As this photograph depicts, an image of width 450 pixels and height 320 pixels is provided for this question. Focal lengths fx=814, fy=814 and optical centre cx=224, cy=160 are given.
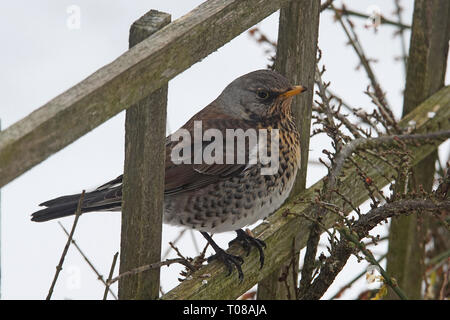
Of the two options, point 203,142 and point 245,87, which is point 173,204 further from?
point 245,87

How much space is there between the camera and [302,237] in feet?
10.6

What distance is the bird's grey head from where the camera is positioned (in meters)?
2.94

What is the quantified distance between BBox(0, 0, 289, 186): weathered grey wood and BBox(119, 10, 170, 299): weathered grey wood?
62 mm

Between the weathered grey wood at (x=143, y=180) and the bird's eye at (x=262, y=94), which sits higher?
the bird's eye at (x=262, y=94)

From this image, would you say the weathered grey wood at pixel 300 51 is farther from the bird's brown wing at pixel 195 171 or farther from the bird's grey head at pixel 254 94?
the bird's brown wing at pixel 195 171

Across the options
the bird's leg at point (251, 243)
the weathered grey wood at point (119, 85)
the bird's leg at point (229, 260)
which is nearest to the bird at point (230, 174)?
the bird's leg at point (229, 260)

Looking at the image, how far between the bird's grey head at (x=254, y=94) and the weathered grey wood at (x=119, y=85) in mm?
415

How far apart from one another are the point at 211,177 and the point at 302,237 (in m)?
0.57

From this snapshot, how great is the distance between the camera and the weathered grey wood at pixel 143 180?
85.4 inches

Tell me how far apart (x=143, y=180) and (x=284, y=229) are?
1059 mm

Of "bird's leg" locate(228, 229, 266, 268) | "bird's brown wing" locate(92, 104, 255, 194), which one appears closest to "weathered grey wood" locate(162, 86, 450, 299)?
"bird's leg" locate(228, 229, 266, 268)

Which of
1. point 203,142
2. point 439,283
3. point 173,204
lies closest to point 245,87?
point 203,142

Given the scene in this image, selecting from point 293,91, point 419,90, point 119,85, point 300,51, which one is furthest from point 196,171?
point 419,90

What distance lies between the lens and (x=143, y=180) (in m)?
2.21
